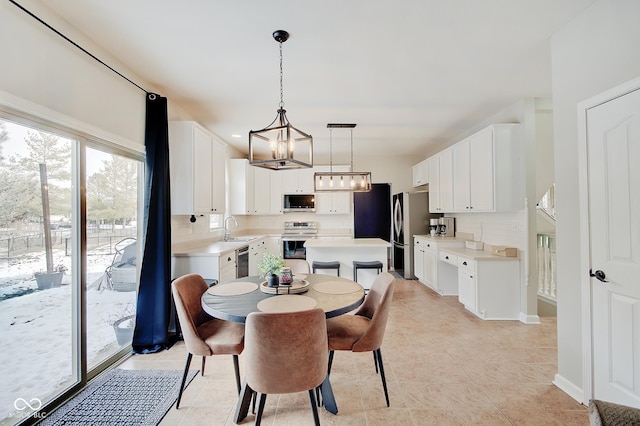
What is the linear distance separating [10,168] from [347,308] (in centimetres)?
227

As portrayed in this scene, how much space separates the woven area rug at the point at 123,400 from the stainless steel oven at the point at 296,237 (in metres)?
3.45

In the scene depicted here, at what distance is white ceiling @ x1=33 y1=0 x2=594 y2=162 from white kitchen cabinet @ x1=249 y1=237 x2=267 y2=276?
7.15 ft

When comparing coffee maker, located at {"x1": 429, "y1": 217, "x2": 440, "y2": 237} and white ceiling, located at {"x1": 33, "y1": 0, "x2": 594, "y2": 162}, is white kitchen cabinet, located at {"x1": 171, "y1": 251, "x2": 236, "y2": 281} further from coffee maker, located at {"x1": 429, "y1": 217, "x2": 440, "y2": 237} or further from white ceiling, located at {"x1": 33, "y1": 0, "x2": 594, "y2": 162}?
coffee maker, located at {"x1": 429, "y1": 217, "x2": 440, "y2": 237}

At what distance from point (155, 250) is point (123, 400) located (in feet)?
4.21

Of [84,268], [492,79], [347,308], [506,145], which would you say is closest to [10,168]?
[84,268]

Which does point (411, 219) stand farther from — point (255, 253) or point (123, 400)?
point (123, 400)

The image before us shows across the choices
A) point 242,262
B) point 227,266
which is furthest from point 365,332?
point 242,262

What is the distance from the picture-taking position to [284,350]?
4.81 ft

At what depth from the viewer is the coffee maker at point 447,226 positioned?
5.18 meters

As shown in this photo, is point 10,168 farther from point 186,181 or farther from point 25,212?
point 186,181

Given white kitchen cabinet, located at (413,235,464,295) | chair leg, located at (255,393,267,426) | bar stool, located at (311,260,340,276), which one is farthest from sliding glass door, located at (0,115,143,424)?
white kitchen cabinet, located at (413,235,464,295)

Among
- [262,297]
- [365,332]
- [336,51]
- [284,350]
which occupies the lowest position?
[365,332]

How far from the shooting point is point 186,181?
128 inches

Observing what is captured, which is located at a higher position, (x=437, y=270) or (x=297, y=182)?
(x=297, y=182)
